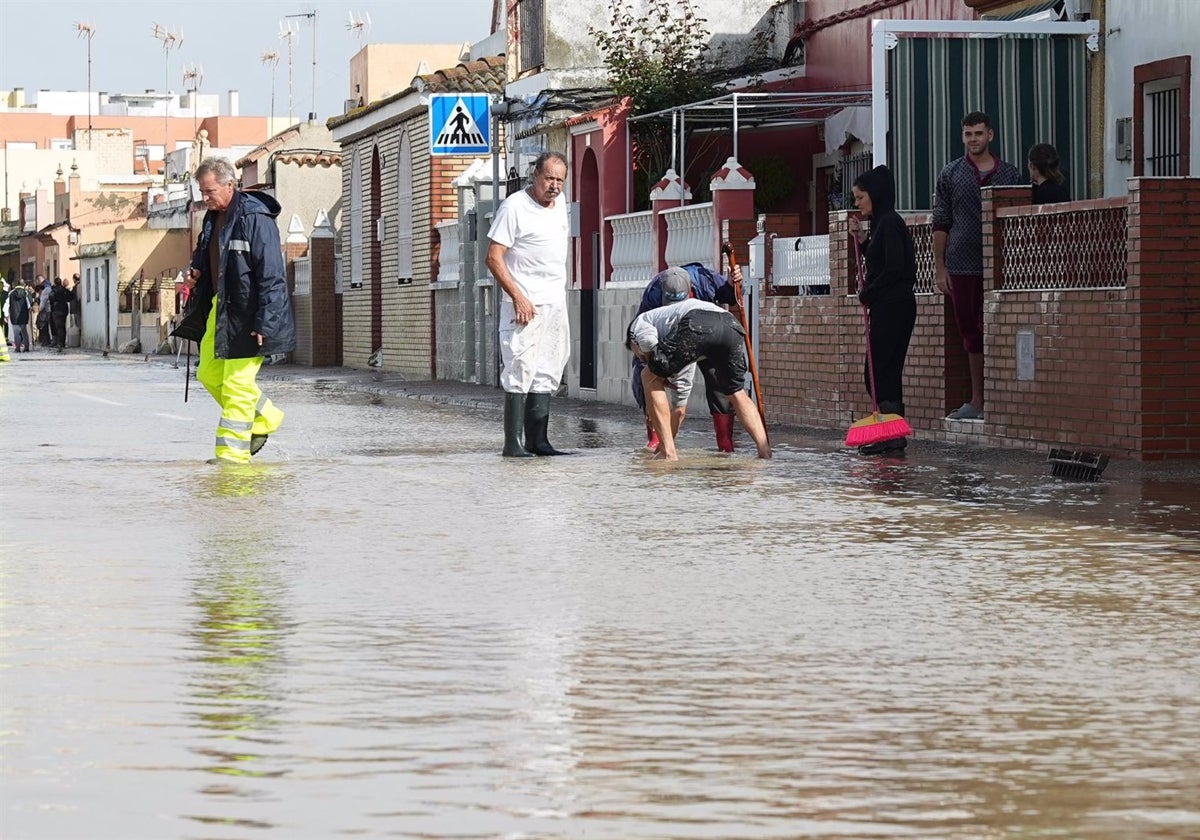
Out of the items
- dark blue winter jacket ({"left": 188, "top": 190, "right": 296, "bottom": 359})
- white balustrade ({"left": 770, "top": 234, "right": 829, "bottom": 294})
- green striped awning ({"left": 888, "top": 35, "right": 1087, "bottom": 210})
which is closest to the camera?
dark blue winter jacket ({"left": 188, "top": 190, "right": 296, "bottom": 359})

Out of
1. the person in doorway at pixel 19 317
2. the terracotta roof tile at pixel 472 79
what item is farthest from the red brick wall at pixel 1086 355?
the person in doorway at pixel 19 317

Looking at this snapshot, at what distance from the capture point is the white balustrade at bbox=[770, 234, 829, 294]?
66.3 ft

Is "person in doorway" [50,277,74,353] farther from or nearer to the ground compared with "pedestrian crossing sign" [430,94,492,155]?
nearer to the ground

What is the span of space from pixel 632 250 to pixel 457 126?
3.51 metres

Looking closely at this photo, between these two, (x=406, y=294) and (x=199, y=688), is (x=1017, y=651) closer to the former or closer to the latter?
(x=199, y=688)

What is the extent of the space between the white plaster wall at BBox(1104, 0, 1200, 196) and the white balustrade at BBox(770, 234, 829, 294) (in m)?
2.42

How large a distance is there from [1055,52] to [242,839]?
54.4 ft

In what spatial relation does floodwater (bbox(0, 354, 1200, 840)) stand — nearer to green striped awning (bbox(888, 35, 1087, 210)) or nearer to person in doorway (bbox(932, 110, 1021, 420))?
person in doorway (bbox(932, 110, 1021, 420))

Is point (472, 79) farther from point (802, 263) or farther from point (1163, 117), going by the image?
point (1163, 117)

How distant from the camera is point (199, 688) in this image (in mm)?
6645

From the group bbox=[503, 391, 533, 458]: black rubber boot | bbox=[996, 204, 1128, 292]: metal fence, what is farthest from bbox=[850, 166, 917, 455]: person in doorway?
bbox=[503, 391, 533, 458]: black rubber boot

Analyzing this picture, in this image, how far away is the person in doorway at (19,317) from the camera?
209ft

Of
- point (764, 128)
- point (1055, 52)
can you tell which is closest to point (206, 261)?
point (1055, 52)

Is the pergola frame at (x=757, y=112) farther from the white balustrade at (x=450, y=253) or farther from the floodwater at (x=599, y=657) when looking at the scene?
the floodwater at (x=599, y=657)
